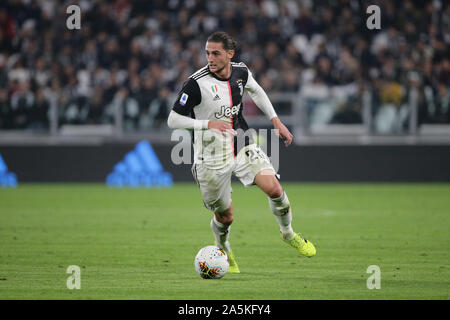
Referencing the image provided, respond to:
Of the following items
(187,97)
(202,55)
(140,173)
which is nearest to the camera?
(187,97)

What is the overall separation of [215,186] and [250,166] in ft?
1.38

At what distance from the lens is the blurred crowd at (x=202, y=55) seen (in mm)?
20219

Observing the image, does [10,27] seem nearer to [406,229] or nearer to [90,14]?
[90,14]

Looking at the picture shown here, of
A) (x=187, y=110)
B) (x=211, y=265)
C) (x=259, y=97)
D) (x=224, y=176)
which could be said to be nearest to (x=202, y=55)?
(x=259, y=97)

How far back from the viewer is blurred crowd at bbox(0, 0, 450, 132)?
66.3ft

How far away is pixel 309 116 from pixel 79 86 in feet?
20.9

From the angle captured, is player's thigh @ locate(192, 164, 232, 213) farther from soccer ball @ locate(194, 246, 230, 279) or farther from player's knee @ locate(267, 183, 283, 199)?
soccer ball @ locate(194, 246, 230, 279)

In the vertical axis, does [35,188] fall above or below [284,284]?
below

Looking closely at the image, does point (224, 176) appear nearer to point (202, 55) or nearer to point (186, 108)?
point (186, 108)

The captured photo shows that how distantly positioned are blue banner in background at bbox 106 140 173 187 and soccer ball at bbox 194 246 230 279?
12.3m

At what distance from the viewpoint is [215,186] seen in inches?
332

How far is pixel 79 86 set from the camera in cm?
2198

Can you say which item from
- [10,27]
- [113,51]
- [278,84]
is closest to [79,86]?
[113,51]
